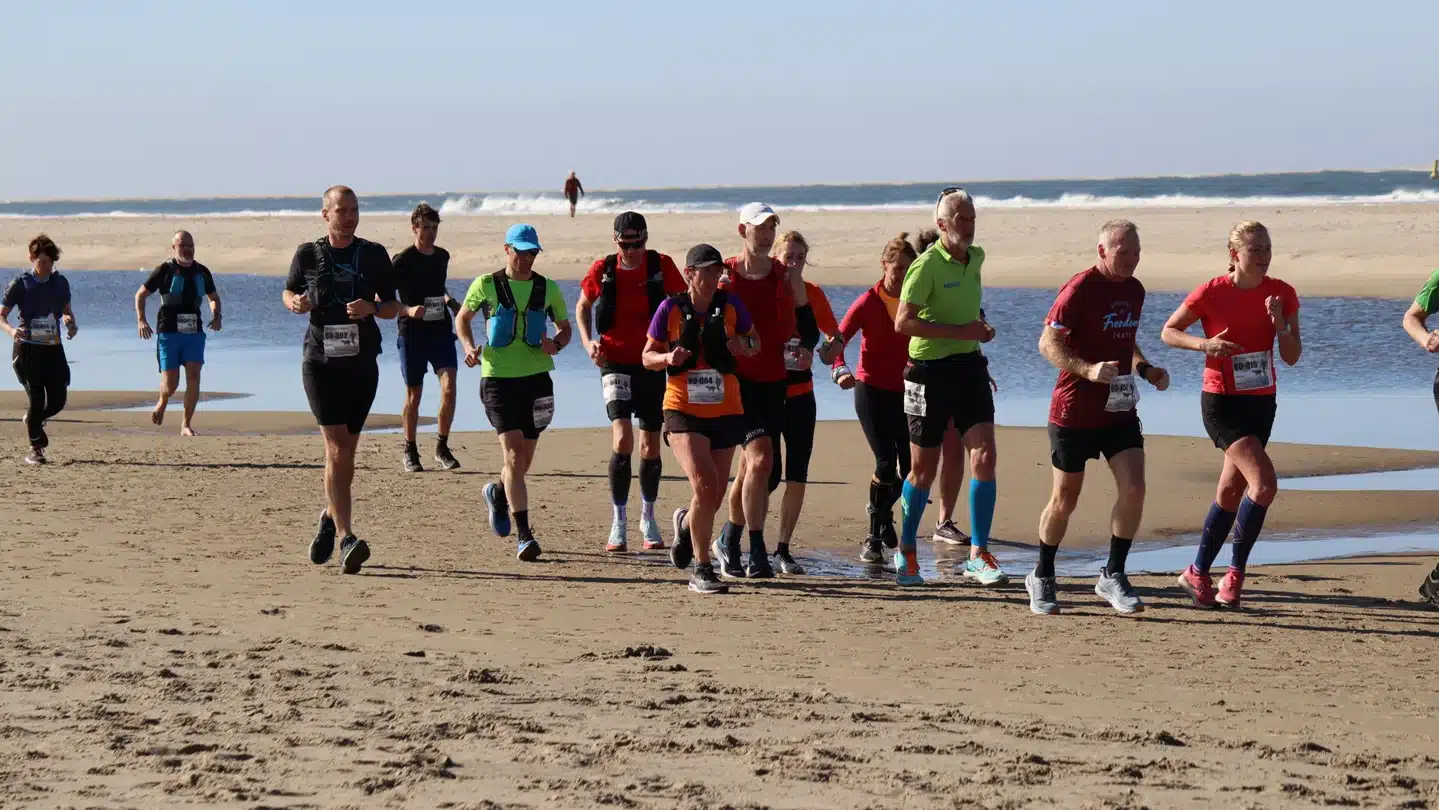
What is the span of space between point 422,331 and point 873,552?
4532 mm

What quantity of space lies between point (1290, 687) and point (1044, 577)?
1.66 m

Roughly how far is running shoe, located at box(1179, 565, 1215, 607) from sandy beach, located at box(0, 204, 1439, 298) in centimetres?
2131

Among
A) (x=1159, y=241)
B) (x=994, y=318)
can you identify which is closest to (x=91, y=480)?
(x=994, y=318)

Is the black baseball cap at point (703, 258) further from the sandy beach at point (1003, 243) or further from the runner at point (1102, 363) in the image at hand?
the sandy beach at point (1003, 243)

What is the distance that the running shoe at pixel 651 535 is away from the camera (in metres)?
9.99

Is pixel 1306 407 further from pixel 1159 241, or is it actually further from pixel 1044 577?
pixel 1159 241

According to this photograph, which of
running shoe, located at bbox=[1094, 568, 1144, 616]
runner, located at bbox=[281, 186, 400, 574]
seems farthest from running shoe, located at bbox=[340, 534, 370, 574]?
running shoe, located at bbox=[1094, 568, 1144, 616]

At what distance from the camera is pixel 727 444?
843cm

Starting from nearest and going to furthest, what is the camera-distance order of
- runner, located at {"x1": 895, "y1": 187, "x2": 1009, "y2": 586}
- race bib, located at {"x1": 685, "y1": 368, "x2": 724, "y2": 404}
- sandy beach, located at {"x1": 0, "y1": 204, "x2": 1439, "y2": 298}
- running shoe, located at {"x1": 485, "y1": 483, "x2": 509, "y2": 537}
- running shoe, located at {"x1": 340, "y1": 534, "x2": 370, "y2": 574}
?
1. race bib, located at {"x1": 685, "y1": 368, "x2": 724, "y2": 404}
2. runner, located at {"x1": 895, "y1": 187, "x2": 1009, "y2": 586}
3. running shoe, located at {"x1": 340, "y1": 534, "x2": 370, "y2": 574}
4. running shoe, located at {"x1": 485, "y1": 483, "x2": 509, "y2": 537}
5. sandy beach, located at {"x1": 0, "y1": 204, "x2": 1439, "y2": 298}

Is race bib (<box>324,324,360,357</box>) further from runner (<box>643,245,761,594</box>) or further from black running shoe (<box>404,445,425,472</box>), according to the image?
black running shoe (<box>404,445,425,472</box>)

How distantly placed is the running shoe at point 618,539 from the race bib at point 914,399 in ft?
6.11

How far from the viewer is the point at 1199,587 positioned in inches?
324

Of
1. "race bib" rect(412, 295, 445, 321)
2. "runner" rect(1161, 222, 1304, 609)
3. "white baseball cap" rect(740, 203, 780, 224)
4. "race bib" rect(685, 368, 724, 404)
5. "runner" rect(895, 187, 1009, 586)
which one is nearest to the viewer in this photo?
"runner" rect(1161, 222, 1304, 609)

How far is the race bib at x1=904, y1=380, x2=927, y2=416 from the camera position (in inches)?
346
